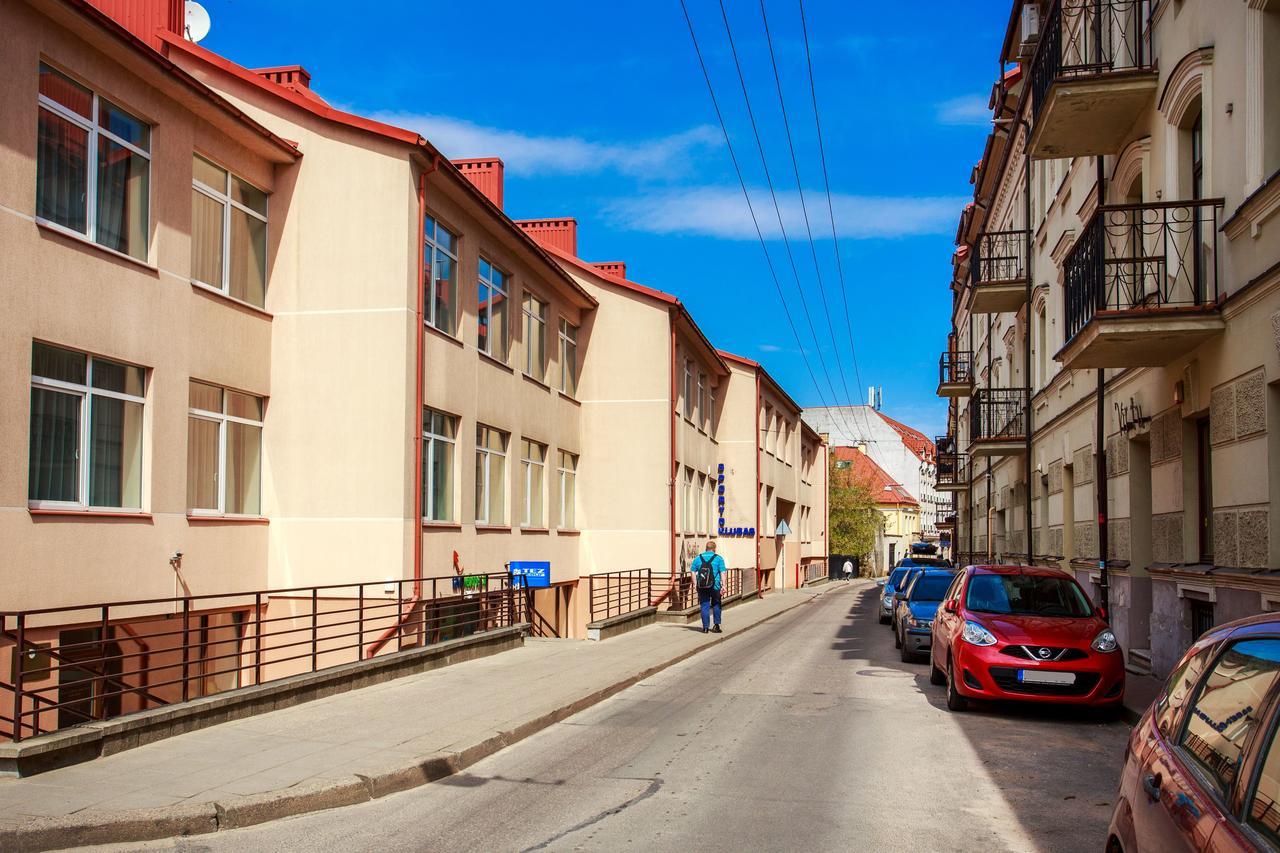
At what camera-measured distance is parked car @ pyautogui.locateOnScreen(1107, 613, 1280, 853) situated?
303cm

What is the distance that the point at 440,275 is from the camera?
19172 millimetres

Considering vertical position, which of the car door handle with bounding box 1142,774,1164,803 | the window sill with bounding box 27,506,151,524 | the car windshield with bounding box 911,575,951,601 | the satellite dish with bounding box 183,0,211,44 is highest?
the satellite dish with bounding box 183,0,211,44

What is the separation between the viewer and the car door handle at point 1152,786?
3.77m

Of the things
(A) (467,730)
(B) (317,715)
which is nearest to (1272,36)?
(A) (467,730)

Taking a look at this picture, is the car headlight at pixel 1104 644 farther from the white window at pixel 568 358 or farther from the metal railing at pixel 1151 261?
the white window at pixel 568 358

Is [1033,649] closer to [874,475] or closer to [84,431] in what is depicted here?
[84,431]

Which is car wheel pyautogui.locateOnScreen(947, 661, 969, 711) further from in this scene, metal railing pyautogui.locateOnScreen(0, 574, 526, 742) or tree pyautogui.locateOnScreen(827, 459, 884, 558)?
tree pyautogui.locateOnScreen(827, 459, 884, 558)

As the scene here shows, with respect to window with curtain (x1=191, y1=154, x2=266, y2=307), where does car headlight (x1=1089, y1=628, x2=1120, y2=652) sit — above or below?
below

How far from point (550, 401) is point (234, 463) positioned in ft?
34.9

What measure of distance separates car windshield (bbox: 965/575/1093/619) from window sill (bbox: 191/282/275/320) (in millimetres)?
10489

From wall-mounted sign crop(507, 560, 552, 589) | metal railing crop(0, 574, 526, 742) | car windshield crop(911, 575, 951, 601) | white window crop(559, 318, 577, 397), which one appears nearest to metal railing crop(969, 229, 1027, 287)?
car windshield crop(911, 575, 951, 601)

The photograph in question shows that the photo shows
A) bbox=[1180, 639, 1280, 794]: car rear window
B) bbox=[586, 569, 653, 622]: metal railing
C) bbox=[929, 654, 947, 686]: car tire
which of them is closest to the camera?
bbox=[1180, 639, 1280, 794]: car rear window

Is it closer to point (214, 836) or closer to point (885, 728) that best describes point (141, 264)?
point (214, 836)

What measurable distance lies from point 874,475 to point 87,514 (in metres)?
86.5
